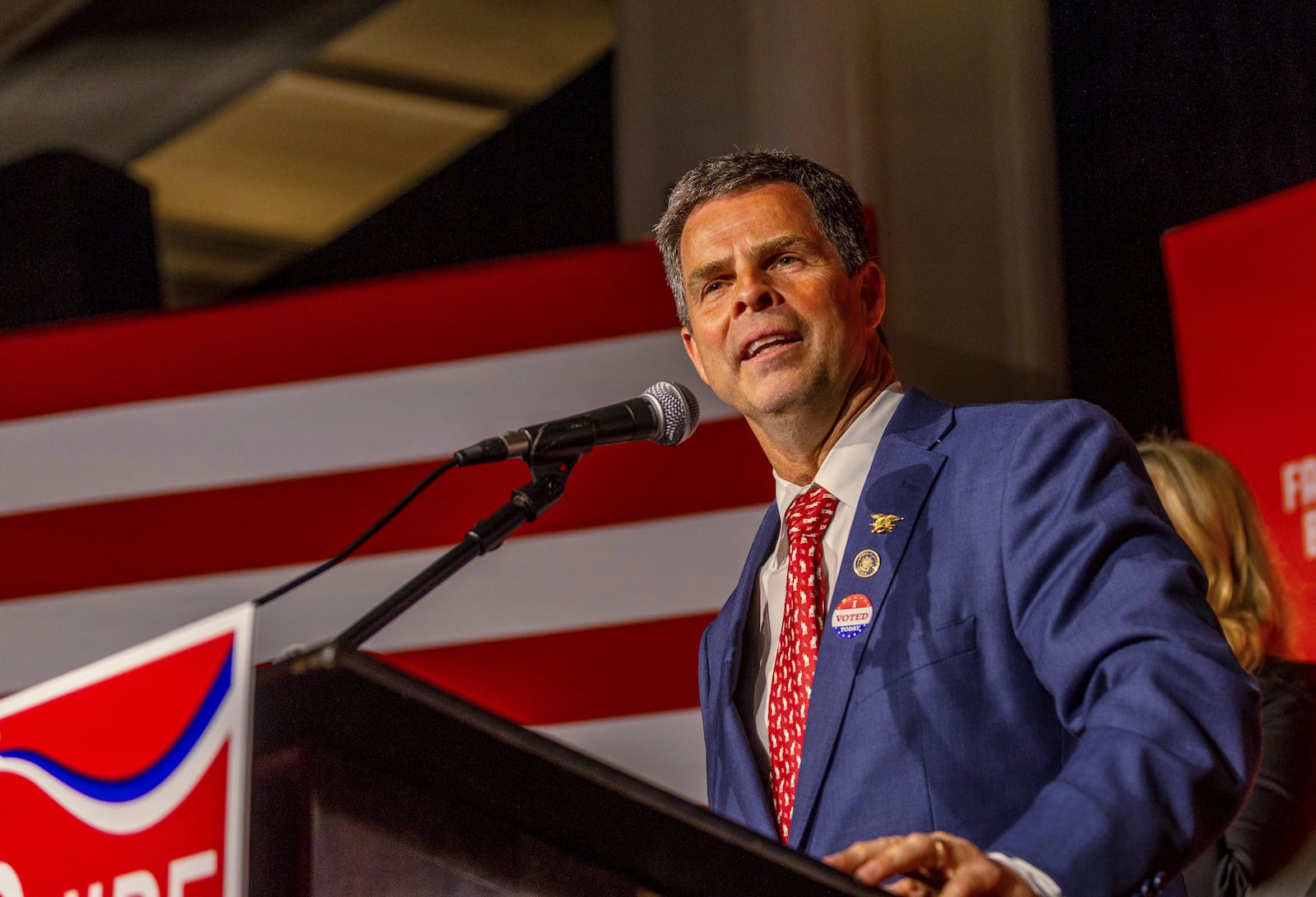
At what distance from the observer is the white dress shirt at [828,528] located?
1.35m

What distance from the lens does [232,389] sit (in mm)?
2949

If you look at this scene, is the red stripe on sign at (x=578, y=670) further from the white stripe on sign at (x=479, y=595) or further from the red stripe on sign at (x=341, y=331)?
the red stripe on sign at (x=341, y=331)

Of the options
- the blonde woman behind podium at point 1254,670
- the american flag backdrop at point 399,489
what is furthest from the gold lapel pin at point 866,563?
the american flag backdrop at point 399,489

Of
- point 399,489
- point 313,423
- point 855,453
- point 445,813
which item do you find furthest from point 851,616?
point 313,423

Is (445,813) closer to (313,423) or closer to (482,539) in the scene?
(482,539)

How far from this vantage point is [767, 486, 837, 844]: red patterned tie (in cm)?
124

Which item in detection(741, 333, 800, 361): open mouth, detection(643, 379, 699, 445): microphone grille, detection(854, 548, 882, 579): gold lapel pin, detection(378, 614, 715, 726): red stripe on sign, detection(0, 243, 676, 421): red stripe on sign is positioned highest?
detection(0, 243, 676, 421): red stripe on sign

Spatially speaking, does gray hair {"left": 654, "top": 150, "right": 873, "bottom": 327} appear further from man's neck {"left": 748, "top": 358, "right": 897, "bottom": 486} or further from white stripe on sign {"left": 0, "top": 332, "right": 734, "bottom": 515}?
white stripe on sign {"left": 0, "top": 332, "right": 734, "bottom": 515}

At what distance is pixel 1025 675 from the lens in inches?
43.9

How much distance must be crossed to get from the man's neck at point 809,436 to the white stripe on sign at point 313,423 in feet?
4.07

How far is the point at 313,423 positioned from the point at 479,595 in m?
0.53

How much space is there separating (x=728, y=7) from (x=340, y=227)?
171cm

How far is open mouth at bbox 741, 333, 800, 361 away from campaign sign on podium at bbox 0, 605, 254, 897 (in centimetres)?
79

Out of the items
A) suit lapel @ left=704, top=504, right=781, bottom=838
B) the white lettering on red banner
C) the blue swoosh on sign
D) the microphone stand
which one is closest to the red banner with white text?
the white lettering on red banner
